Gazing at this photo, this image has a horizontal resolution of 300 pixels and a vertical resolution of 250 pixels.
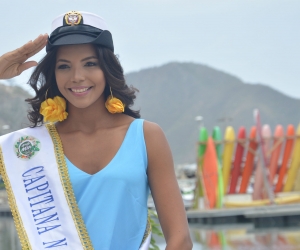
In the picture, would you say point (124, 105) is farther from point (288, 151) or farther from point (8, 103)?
point (8, 103)

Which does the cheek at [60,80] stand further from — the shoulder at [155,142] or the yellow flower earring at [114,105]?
the shoulder at [155,142]

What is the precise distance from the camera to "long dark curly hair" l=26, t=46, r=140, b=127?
2660 mm

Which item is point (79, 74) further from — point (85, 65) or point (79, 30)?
point (79, 30)

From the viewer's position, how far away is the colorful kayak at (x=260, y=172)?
27453 millimetres

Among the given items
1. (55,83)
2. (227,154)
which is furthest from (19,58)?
(227,154)

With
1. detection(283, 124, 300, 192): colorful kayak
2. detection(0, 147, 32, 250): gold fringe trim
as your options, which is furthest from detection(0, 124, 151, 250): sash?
detection(283, 124, 300, 192): colorful kayak

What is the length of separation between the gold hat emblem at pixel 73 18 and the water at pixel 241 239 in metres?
16.0

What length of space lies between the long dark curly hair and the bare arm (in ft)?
0.80

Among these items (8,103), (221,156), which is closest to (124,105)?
(221,156)

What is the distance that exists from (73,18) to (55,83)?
297mm

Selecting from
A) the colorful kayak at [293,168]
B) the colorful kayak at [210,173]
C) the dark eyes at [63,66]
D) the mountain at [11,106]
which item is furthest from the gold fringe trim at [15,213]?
the mountain at [11,106]

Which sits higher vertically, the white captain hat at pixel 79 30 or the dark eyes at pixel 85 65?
the white captain hat at pixel 79 30

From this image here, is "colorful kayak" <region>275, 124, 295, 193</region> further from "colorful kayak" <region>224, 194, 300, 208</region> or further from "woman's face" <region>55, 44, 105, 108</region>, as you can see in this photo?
"woman's face" <region>55, 44, 105, 108</region>

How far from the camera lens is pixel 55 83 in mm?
2791
